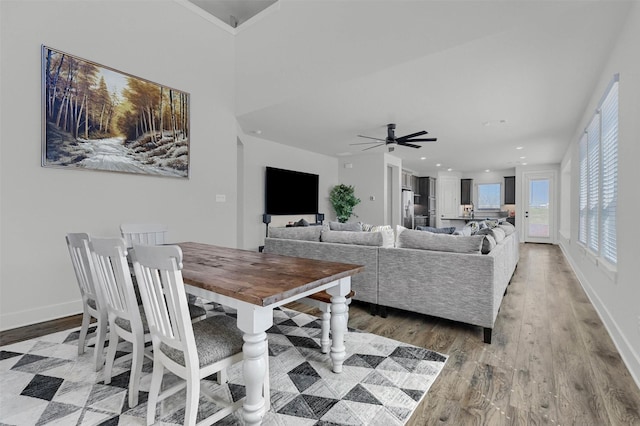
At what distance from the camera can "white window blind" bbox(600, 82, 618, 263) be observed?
2.66 m

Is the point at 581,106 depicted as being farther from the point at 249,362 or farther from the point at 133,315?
the point at 133,315

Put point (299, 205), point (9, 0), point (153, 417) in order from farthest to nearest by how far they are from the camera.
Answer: point (299, 205) < point (9, 0) < point (153, 417)

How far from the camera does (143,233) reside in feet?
9.69

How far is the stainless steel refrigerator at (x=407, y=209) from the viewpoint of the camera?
9.01 metres

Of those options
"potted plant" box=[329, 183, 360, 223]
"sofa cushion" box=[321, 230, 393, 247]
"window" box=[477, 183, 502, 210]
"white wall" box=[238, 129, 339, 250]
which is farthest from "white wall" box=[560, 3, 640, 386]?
"window" box=[477, 183, 502, 210]

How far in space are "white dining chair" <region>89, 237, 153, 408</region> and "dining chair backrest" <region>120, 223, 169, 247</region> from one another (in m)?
1.14

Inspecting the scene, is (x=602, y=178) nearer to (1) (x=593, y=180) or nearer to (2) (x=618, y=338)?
(1) (x=593, y=180)

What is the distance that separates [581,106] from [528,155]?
3959 millimetres

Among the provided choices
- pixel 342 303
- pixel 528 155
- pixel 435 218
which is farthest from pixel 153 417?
pixel 435 218

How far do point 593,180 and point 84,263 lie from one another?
16.9ft

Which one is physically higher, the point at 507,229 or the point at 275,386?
the point at 507,229

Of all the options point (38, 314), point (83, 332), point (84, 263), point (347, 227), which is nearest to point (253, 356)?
point (84, 263)

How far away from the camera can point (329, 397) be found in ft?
5.50

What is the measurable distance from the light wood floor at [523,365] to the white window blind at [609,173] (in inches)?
29.2
